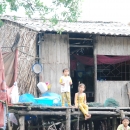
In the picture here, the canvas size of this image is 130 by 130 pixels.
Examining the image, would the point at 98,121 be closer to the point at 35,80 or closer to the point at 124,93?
the point at 124,93

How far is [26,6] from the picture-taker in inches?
458

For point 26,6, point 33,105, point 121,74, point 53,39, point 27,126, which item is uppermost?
point 26,6

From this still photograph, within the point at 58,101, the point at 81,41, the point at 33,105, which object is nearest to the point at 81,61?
the point at 81,41

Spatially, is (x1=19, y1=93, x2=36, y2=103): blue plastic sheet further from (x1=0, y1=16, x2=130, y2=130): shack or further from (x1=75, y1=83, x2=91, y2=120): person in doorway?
(x1=75, y1=83, x2=91, y2=120): person in doorway

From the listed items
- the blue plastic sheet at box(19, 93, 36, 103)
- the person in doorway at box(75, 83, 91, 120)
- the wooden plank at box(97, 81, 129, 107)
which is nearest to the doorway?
the wooden plank at box(97, 81, 129, 107)

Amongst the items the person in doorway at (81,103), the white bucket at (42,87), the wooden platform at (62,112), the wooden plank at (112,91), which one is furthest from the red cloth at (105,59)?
the person in doorway at (81,103)

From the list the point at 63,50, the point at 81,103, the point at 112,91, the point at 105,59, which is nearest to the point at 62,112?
the point at 81,103

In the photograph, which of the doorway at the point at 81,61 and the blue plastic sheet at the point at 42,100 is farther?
the doorway at the point at 81,61

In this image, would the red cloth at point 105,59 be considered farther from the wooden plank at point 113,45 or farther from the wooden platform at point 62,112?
the wooden platform at point 62,112

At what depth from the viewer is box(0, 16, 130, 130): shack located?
12680 millimetres

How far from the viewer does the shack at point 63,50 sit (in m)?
12.7

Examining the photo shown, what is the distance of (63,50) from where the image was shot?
13.2m

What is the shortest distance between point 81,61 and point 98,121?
2.34m

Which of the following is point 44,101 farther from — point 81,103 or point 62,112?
point 81,103
